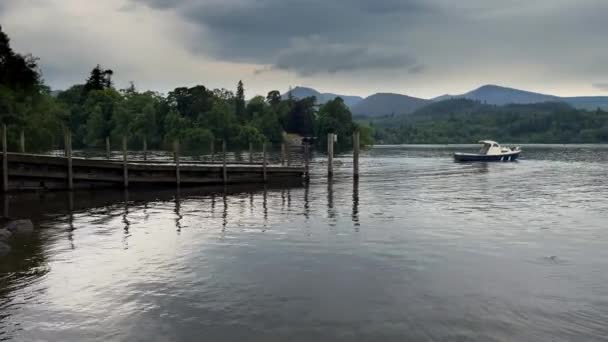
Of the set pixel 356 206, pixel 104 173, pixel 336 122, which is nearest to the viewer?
pixel 356 206

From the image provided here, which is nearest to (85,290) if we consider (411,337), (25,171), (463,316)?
(411,337)

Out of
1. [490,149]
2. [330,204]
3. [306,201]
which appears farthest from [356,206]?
[490,149]

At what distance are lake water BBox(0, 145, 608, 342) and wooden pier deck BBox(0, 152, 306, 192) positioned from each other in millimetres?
5730

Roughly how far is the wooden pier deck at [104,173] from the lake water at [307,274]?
18.8 ft

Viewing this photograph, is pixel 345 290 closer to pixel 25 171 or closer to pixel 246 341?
pixel 246 341

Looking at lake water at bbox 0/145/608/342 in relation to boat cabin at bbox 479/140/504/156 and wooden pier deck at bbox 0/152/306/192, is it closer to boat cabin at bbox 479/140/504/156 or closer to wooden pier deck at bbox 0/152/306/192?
wooden pier deck at bbox 0/152/306/192

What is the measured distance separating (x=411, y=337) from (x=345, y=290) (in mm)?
2828

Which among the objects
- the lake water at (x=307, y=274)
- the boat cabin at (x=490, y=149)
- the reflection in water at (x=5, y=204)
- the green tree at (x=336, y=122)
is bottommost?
the lake water at (x=307, y=274)

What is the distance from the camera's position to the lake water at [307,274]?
30.7 feet

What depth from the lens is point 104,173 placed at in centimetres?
3294

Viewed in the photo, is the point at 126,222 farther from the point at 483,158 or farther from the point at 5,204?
the point at 483,158

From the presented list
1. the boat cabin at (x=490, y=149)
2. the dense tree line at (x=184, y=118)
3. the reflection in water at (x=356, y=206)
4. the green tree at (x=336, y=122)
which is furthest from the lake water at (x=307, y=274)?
the green tree at (x=336, y=122)

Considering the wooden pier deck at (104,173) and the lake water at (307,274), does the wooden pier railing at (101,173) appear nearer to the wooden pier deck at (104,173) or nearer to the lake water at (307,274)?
the wooden pier deck at (104,173)

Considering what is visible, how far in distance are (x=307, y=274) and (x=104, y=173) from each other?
24316 millimetres
